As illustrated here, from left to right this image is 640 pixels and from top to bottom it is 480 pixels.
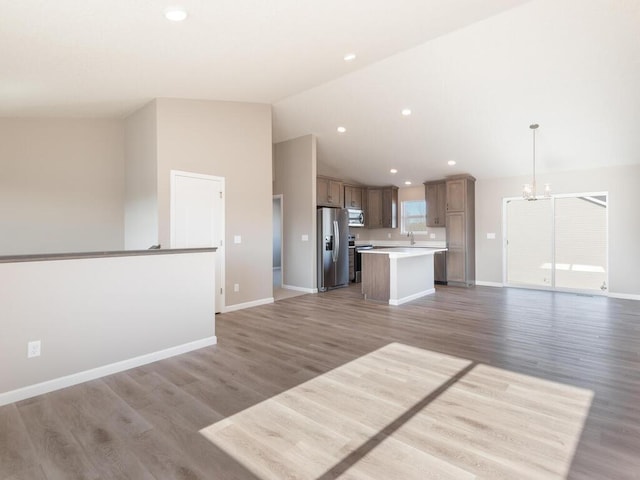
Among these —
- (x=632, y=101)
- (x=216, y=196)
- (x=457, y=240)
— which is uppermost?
(x=632, y=101)

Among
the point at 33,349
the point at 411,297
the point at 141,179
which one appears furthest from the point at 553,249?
the point at 33,349

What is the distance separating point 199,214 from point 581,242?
7.07m

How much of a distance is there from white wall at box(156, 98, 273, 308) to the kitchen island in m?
1.76

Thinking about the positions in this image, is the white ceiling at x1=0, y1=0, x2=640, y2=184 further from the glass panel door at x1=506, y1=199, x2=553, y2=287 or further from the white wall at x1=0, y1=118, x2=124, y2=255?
the glass panel door at x1=506, y1=199, x2=553, y2=287

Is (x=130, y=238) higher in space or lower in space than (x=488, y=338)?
higher

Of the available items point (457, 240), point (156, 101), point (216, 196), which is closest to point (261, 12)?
point (156, 101)

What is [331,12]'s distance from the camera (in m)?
3.00

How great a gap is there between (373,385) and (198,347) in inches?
74.2

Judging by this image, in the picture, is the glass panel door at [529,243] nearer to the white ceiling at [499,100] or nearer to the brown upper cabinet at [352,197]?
the white ceiling at [499,100]

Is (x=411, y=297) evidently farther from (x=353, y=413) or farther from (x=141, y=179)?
(x=141, y=179)

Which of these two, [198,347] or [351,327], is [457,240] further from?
[198,347]

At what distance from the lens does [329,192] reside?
8.05 metres

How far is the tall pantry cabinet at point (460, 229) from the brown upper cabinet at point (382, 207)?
1.57 m

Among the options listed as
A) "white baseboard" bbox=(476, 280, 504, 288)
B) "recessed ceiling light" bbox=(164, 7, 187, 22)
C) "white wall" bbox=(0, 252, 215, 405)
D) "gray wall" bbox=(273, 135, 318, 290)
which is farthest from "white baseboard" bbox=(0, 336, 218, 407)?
"white baseboard" bbox=(476, 280, 504, 288)
